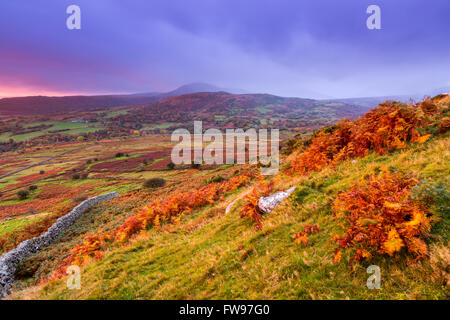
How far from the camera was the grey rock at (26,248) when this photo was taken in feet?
44.7

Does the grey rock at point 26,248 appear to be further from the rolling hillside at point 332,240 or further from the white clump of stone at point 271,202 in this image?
the white clump of stone at point 271,202

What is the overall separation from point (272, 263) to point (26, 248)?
23.0 metres

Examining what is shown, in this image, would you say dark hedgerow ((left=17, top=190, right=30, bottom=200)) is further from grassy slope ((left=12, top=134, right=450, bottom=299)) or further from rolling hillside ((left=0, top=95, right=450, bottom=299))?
grassy slope ((left=12, top=134, right=450, bottom=299))

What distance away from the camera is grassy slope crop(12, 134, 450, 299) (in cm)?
380

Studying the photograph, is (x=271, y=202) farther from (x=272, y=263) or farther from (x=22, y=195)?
(x=22, y=195)

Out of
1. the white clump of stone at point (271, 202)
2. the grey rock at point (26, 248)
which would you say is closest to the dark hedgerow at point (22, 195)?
the grey rock at point (26, 248)

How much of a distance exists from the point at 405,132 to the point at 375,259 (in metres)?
8.15

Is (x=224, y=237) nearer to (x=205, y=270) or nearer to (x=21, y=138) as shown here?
(x=205, y=270)

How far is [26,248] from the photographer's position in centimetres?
1720

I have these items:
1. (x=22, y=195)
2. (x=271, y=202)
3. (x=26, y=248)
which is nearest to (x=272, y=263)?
(x=271, y=202)

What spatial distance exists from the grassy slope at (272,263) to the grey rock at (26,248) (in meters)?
9.95

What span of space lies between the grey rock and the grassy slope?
9.95 m
